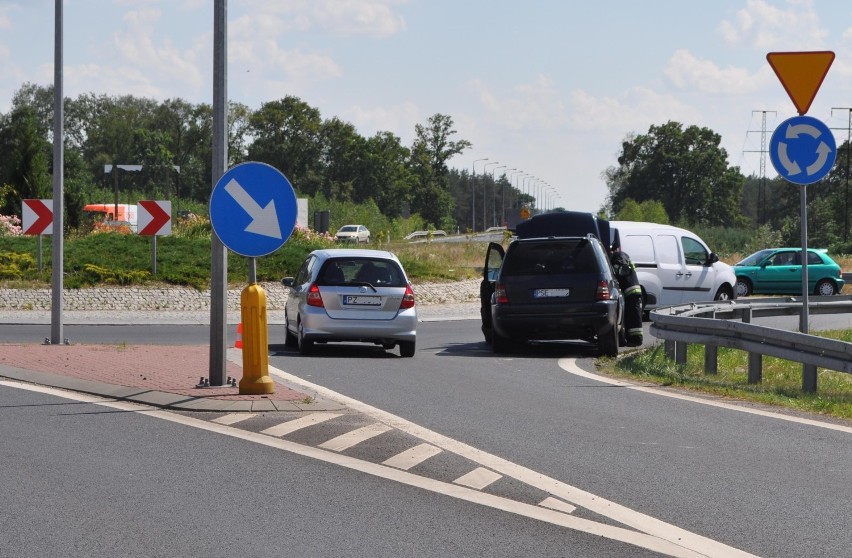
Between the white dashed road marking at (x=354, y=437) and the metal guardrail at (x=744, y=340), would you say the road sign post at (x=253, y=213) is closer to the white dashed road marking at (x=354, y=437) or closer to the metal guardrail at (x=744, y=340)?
the white dashed road marking at (x=354, y=437)

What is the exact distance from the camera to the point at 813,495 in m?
7.64

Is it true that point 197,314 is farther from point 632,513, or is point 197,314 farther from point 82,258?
point 632,513

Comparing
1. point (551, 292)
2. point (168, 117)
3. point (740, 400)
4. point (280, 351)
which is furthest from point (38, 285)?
point (168, 117)

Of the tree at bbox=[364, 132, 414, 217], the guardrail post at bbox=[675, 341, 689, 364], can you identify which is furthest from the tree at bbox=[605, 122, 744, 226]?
the guardrail post at bbox=[675, 341, 689, 364]

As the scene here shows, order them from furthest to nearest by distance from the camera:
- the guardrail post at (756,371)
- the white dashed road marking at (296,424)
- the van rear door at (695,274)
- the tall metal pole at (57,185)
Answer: the van rear door at (695,274)
the tall metal pole at (57,185)
the guardrail post at (756,371)
the white dashed road marking at (296,424)

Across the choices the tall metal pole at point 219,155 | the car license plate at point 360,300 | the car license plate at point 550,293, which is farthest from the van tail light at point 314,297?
the tall metal pole at point 219,155

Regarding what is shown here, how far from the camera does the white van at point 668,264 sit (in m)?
26.7

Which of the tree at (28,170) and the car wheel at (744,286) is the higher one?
the tree at (28,170)

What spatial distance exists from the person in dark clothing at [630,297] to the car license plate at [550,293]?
88.8 inches

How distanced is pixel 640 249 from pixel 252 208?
16.1 meters

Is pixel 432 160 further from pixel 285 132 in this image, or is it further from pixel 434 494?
pixel 434 494

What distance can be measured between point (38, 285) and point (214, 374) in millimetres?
19627

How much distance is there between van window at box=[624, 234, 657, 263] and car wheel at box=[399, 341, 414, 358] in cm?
909

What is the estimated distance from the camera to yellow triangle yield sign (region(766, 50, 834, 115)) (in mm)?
14039
